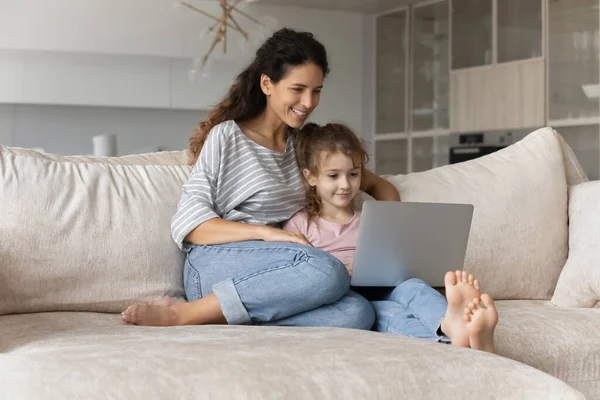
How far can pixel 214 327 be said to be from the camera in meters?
1.92

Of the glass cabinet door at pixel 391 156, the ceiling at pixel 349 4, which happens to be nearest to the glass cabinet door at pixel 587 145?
the glass cabinet door at pixel 391 156

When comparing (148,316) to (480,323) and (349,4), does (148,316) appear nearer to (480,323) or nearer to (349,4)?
(480,323)

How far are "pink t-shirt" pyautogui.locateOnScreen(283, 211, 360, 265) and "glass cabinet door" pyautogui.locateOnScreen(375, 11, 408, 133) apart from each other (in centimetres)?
481

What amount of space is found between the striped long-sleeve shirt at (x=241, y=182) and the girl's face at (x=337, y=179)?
101mm

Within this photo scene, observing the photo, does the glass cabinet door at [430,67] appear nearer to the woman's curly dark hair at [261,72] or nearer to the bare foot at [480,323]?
the woman's curly dark hair at [261,72]

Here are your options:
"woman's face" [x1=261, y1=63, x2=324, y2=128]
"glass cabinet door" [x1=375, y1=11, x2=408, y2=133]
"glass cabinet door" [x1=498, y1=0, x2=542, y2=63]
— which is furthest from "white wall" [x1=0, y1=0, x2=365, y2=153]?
"woman's face" [x1=261, y1=63, x2=324, y2=128]

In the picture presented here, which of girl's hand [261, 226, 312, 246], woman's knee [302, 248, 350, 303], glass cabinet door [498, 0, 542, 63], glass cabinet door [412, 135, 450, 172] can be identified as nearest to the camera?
woman's knee [302, 248, 350, 303]

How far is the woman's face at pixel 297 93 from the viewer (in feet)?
8.25

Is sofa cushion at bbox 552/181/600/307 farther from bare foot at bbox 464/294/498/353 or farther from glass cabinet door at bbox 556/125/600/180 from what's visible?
glass cabinet door at bbox 556/125/600/180

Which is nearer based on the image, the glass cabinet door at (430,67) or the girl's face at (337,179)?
the girl's face at (337,179)

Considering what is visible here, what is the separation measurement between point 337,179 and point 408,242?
13.7 inches

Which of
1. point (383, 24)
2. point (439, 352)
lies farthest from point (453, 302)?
point (383, 24)

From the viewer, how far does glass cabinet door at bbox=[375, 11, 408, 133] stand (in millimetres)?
7254

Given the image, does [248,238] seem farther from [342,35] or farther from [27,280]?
[342,35]
